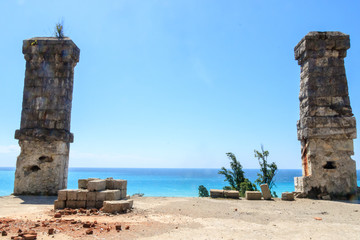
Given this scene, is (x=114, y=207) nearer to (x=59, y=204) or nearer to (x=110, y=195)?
(x=110, y=195)

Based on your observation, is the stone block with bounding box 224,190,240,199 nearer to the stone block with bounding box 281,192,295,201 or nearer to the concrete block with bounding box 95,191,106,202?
the stone block with bounding box 281,192,295,201

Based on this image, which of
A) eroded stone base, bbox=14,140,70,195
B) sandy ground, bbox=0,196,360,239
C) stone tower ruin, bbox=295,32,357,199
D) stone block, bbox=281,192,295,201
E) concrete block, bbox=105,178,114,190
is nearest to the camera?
sandy ground, bbox=0,196,360,239

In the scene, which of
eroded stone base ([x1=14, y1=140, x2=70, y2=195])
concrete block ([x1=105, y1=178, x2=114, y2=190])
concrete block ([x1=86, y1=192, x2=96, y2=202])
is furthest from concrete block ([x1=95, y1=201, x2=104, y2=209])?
eroded stone base ([x1=14, y1=140, x2=70, y2=195])

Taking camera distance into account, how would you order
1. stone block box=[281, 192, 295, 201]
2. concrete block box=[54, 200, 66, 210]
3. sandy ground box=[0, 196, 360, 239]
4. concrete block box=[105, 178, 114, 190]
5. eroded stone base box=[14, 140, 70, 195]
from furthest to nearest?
eroded stone base box=[14, 140, 70, 195]
stone block box=[281, 192, 295, 201]
concrete block box=[105, 178, 114, 190]
concrete block box=[54, 200, 66, 210]
sandy ground box=[0, 196, 360, 239]

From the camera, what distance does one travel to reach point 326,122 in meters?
9.15

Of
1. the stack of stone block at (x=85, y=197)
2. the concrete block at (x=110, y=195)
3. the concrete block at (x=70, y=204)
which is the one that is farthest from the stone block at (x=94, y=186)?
the concrete block at (x=70, y=204)

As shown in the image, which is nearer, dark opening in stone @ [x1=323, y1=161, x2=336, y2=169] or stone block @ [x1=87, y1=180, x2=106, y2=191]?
stone block @ [x1=87, y1=180, x2=106, y2=191]

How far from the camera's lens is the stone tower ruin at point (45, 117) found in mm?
9688

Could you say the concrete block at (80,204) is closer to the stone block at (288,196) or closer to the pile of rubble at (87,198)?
the pile of rubble at (87,198)

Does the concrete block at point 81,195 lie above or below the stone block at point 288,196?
above

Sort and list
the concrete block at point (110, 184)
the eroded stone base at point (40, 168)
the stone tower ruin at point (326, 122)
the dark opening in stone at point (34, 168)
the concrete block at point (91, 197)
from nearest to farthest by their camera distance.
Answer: the concrete block at point (91, 197)
the concrete block at point (110, 184)
the stone tower ruin at point (326, 122)
the eroded stone base at point (40, 168)
the dark opening in stone at point (34, 168)

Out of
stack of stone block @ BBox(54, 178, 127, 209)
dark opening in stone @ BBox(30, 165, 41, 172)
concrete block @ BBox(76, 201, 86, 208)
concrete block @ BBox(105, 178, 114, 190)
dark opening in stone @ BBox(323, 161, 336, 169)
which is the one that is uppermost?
dark opening in stone @ BBox(323, 161, 336, 169)

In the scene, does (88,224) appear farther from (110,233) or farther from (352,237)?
(352,237)

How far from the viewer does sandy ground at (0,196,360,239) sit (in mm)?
4457
